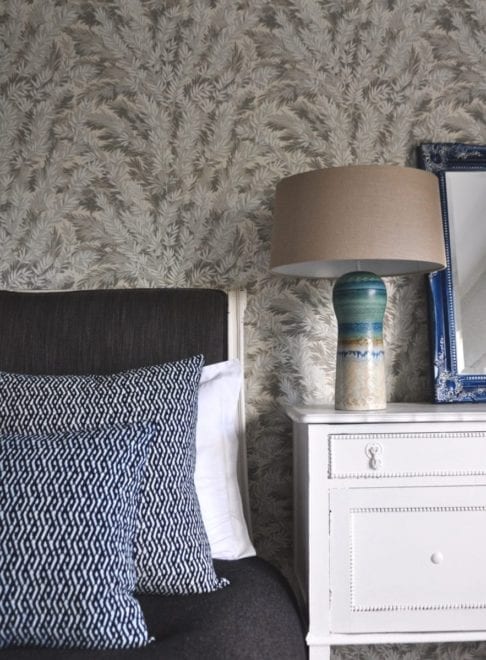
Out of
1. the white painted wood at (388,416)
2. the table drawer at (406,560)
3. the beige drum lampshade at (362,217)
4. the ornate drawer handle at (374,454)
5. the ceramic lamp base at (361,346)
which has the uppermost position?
the beige drum lampshade at (362,217)

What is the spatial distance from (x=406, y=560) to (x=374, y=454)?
0.25m

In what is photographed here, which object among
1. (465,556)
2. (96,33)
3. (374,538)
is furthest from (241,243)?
(465,556)

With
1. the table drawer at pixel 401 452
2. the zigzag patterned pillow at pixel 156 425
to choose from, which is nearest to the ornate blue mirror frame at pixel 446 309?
the table drawer at pixel 401 452

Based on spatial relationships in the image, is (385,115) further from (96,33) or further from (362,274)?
(96,33)

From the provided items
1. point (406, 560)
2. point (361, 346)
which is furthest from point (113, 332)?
point (406, 560)

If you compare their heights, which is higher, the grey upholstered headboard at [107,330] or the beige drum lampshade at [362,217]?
the beige drum lampshade at [362,217]

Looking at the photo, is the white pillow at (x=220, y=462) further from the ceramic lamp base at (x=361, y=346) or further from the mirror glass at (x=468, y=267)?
the mirror glass at (x=468, y=267)

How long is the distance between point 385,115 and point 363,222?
0.62 m

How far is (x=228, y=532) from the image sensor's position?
147cm

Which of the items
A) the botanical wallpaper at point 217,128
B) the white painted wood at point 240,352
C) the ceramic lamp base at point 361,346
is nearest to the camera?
the ceramic lamp base at point 361,346

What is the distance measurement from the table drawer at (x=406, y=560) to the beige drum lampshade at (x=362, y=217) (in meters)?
0.54

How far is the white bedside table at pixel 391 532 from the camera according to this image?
141 cm

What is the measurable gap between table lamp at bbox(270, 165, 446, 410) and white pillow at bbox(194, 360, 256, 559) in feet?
0.91

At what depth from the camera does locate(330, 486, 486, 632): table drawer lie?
1.41 meters
